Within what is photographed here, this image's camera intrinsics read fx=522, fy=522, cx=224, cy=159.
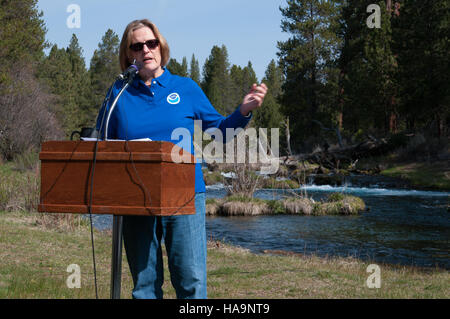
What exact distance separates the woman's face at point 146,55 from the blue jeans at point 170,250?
0.82 metres

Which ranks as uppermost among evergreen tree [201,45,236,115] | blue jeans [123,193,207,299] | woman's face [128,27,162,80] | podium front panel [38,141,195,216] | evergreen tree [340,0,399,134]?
evergreen tree [201,45,236,115]

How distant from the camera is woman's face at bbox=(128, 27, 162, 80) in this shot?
3172 mm

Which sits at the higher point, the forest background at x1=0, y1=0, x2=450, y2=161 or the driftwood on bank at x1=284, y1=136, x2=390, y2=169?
the forest background at x1=0, y1=0, x2=450, y2=161

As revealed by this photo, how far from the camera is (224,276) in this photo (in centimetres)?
743

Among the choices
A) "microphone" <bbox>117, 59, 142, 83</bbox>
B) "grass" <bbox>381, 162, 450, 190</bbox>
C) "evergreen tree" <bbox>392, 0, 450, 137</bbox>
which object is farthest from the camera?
"evergreen tree" <bbox>392, 0, 450, 137</bbox>

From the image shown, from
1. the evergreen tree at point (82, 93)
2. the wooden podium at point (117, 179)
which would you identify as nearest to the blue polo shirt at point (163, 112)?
the wooden podium at point (117, 179)

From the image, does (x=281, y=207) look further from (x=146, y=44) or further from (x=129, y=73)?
(x=129, y=73)

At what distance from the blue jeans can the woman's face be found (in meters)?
0.82

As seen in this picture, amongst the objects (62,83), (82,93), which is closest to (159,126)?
(62,83)

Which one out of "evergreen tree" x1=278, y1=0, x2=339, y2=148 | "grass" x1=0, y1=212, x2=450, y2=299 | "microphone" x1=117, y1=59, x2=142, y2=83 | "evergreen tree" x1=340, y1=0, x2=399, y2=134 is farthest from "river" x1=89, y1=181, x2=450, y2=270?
"evergreen tree" x1=278, y1=0, x2=339, y2=148

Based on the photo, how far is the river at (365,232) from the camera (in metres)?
12.3

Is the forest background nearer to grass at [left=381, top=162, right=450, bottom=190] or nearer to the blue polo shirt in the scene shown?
grass at [left=381, top=162, right=450, bottom=190]

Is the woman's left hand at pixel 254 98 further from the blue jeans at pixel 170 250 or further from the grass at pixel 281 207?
the grass at pixel 281 207

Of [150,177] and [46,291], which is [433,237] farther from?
[150,177]
